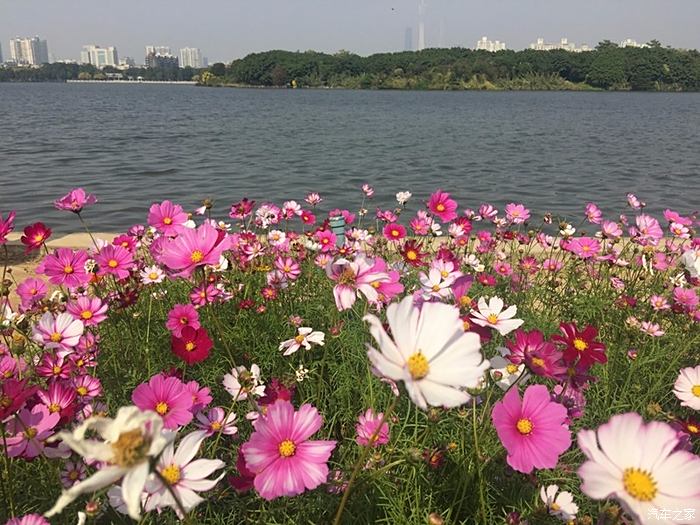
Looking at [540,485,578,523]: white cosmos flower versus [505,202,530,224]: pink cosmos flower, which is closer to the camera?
[540,485,578,523]: white cosmos flower

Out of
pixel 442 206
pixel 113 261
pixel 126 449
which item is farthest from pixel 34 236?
pixel 442 206

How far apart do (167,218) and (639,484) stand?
1559mm

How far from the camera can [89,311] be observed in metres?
1.61

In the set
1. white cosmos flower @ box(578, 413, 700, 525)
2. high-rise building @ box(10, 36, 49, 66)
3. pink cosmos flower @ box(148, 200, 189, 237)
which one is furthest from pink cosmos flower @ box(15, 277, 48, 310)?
high-rise building @ box(10, 36, 49, 66)

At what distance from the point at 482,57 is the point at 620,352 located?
3463 inches

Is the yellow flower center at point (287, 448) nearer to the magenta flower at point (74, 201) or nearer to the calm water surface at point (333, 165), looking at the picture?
the magenta flower at point (74, 201)

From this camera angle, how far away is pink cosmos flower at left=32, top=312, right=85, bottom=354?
139 centimetres

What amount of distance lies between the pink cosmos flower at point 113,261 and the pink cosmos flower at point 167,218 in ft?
0.55

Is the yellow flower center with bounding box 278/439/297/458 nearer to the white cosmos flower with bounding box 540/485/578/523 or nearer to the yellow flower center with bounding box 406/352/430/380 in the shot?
the yellow flower center with bounding box 406/352/430/380

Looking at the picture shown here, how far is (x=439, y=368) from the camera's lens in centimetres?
76

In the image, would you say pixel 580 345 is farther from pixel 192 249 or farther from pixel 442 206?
pixel 442 206

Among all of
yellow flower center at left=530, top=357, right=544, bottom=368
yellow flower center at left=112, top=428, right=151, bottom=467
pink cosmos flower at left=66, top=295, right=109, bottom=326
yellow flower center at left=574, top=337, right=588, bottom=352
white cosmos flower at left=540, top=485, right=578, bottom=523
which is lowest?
white cosmos flower at left=540, top=485, right=578, bottom=523

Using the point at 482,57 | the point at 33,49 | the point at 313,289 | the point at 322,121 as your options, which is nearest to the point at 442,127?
the point at 322,121

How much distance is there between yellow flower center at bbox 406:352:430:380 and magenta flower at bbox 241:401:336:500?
28 centimetres
